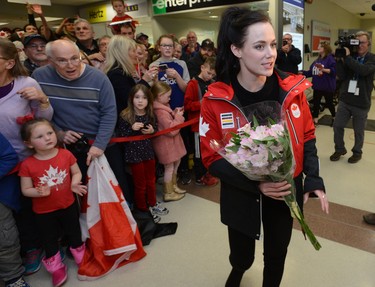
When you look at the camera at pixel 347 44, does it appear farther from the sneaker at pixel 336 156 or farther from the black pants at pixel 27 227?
the black pants at pixel 27 227

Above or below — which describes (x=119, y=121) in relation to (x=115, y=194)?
above

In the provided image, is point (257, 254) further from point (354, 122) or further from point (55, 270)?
point (354, 122)

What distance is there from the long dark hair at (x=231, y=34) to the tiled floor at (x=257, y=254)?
4.46ft

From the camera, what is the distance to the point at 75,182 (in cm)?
193

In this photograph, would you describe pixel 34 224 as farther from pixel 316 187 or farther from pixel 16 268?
pixel 316 187

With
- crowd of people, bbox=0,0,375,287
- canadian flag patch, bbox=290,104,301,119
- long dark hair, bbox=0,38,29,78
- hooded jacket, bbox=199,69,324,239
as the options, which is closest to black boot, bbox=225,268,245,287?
crowd of people, bbox=0,0,375,287

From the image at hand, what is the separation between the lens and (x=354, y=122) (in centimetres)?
366

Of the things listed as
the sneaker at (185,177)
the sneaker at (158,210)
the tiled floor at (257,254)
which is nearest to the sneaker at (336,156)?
the tiled floor at (257,254)

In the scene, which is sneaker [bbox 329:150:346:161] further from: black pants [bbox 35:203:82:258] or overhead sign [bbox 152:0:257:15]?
overhead sign [bbox 152:0:257:15]

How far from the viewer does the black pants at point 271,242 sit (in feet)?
4.23

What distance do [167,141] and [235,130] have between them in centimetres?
169

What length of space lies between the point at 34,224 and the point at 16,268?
0.30 m

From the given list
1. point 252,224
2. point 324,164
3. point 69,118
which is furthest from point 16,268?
point 324,164

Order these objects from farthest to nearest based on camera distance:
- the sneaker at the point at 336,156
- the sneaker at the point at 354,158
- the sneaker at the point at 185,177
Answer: the sneaker at the point at 336,156
the sneaker at the point at 354,158
the sneaker at the point at 185,177
